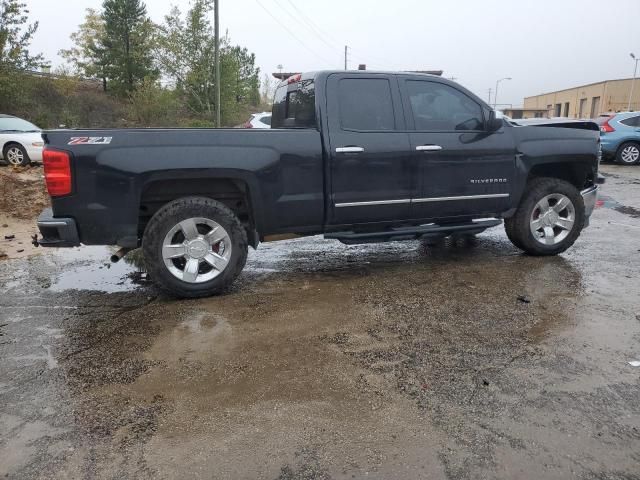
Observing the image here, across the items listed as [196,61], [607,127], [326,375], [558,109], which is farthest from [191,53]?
[558,109]

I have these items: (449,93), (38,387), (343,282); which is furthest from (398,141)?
(38,387)

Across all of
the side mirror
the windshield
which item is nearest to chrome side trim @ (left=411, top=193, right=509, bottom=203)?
the side mirror

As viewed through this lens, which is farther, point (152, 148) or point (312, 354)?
point (152, 148)

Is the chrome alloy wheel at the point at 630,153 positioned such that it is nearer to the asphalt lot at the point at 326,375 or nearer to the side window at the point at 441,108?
the asphalt lot at the point at 326,375

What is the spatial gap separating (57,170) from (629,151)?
17.9 metres

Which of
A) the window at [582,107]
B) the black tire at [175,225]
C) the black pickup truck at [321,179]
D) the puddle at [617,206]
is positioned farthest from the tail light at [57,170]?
the window at [582,107]

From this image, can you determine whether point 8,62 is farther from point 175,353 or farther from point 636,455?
point 636,455

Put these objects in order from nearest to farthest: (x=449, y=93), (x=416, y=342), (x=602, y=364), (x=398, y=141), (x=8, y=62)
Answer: (x=602, y=364) → (x=416, y=342) → (x=398, y=141) → (x=449, y=93) → (x=8, y=62)

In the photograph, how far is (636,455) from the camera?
241cm

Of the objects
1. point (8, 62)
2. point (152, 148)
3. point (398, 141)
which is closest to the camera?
point (152, 148)

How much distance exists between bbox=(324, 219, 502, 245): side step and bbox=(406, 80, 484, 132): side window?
1.01 metres

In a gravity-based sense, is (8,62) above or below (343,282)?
above

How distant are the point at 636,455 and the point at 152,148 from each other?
382 centimetres

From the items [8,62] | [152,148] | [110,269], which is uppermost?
[8,62]
